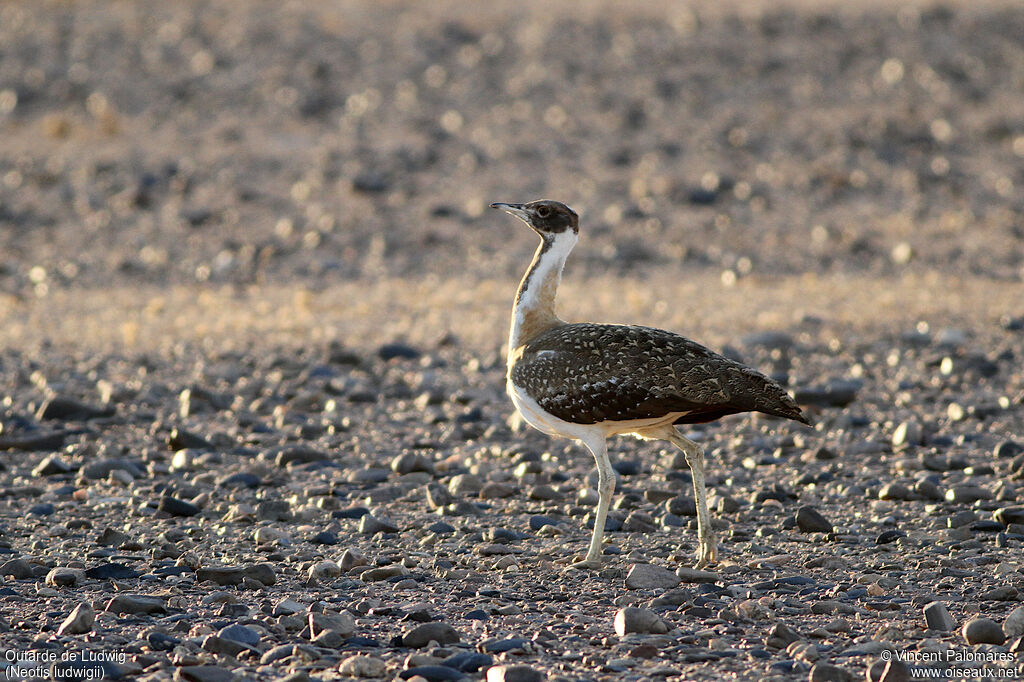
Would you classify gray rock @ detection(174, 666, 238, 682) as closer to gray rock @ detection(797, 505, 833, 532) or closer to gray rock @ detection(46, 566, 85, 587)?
gray rock @ detection(46, 566, 85, 587)

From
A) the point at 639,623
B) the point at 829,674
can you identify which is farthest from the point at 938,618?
the point at 639,623

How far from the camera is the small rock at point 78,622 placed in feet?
19.2

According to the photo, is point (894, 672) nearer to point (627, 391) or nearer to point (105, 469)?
point (627, 391)

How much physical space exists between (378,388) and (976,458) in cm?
477

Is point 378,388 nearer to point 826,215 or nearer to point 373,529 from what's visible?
point 373,529

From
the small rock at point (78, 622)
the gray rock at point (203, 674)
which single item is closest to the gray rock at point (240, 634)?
the gray rock at point (203, 674)

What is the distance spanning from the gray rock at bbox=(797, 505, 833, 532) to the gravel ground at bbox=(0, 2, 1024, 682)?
2 cm

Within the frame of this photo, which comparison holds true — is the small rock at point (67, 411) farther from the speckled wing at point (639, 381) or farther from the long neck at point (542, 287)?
the speckled wing at point (639, 381)

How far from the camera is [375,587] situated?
21.6 feet

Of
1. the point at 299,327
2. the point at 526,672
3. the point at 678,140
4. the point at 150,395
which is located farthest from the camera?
the point at 678,140

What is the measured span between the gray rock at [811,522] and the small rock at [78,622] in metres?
3.86

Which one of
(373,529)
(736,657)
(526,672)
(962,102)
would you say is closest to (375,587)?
(373,529)

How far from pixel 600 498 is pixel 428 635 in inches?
60.8

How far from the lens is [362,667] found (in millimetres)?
5473
